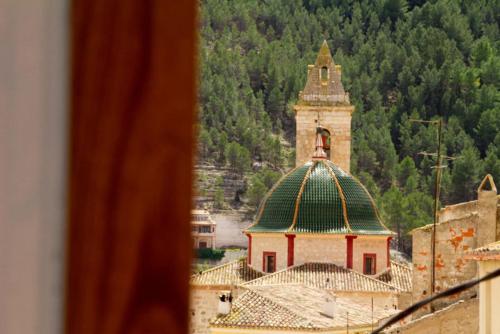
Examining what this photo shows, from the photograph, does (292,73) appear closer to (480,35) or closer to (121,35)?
(480,35)

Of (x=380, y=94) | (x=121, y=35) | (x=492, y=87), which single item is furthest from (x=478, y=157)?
(x=121, y=35)

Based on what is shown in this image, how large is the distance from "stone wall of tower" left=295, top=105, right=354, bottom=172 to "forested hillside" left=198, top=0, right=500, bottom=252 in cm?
2378

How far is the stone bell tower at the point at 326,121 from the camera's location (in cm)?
5400

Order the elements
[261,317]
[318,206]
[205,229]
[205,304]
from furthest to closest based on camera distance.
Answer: [205,229], [318,206], [205,304], [261,317]

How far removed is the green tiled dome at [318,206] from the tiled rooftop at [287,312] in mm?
8844

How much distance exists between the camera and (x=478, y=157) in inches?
3406

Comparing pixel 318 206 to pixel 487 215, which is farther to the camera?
pixel 318 206

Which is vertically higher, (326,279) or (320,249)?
(320,249)

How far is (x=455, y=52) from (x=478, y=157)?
2135cm

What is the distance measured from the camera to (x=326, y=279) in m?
41.0

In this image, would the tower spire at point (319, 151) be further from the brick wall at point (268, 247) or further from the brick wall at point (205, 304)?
the brick wall at point (205, 304)

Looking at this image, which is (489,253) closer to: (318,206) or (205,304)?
(205,304)

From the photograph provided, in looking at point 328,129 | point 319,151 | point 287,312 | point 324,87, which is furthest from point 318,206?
point 287,312

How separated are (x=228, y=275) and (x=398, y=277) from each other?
162 inches
